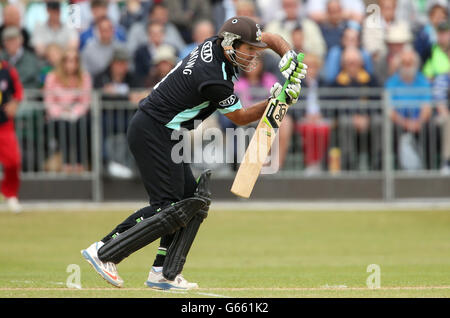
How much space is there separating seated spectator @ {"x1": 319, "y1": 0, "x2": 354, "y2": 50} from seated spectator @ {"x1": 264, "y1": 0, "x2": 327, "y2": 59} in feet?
0.40

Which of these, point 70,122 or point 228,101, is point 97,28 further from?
point 228,101

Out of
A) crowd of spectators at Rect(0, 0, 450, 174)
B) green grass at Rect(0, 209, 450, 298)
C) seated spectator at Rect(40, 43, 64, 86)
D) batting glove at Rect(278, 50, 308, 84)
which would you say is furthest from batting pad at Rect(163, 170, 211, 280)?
seated spectator at Rect(40, 43, 64, 86)

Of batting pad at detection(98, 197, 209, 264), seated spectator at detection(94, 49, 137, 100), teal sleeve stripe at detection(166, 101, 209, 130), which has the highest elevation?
seated spectator at detection(94, 49, 137, 100)

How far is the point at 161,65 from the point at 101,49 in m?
1.77

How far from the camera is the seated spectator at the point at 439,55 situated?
18281 millimetres

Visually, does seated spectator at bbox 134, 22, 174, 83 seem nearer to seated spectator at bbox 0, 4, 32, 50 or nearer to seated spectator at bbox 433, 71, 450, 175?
seated spectator at bbox 0, 4, 32, 50

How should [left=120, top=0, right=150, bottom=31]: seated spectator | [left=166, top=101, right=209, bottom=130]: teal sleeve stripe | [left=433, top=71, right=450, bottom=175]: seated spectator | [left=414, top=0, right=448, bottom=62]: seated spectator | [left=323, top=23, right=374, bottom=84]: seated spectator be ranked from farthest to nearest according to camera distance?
1. [left=120, top=0, right=150, bottom=31]: seated spectator
2. [left=414, top=0, right=448, bottom=62]: seated spectator
3. [left=323, top=23, right=374, bottom=84]: seated spectator
4. [left=433, top=71, right=450, bottom=175]: seated spectator
5. [left=166, top=101, right=209, bottom=130]: teal sleeve stripe

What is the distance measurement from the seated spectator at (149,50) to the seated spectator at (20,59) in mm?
1904

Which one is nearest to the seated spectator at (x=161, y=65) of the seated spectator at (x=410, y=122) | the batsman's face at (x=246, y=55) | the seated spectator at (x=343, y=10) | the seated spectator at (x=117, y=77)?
the seated spectator at (x=117, y=77)

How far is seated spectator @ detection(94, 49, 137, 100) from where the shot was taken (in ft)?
58.3

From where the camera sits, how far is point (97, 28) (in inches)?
746

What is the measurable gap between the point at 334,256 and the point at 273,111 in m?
4.68
